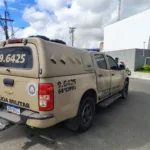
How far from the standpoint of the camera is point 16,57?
10.6 ft

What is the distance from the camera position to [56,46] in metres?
3.12

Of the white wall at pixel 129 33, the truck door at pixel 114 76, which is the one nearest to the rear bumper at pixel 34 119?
the truck door at pixel 114 76

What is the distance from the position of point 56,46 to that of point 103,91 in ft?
7.29

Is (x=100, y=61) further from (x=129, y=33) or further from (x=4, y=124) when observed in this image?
(x=129, y=33)

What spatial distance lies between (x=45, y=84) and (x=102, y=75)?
7.23ft

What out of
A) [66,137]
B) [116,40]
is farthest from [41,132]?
[116,40]

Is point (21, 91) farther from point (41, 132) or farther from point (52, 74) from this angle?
point (41, 132)

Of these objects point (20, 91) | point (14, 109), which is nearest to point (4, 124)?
point (14, 109)

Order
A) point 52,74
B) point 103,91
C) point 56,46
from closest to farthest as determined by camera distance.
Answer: point 52,74 → point 56,46 → point 103,91

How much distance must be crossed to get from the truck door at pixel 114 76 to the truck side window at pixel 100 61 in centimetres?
44

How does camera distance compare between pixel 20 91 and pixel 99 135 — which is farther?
pixel 99 135

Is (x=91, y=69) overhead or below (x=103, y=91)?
overhead

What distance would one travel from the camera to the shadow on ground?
10.8 feet

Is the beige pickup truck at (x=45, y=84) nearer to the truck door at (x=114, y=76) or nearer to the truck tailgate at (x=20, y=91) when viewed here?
the truck tailgate at (x=20, y=91)
